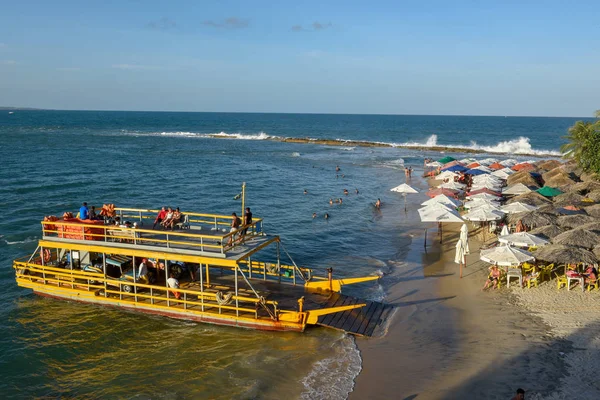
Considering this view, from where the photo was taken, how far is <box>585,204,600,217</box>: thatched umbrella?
2352 centimetres

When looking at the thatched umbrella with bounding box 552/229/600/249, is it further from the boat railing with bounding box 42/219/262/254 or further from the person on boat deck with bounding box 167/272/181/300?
the person on boat deck with bounding box 167/272/181/300

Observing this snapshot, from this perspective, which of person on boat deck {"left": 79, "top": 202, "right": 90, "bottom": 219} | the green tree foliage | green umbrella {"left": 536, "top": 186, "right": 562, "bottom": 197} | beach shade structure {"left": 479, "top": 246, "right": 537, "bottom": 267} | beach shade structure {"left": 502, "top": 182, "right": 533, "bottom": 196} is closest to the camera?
beach shade structure {"left": 479, "top": 246, "right": 537, "bottom": 267}

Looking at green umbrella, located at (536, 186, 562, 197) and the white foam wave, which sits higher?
green umbrella, located at (536, 186, 562, 197)

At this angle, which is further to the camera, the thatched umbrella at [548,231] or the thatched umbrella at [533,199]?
the thatched umbrella at [533,199]

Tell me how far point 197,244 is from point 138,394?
192 inches

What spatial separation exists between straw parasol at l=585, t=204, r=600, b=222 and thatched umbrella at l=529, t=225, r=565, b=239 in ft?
13.7

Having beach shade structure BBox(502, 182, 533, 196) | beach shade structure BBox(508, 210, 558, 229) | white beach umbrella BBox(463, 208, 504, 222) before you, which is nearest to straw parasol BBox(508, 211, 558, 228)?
beach shade structure BBox(508, 210, 558, 229)

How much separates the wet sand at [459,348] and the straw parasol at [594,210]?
8223 millimetres

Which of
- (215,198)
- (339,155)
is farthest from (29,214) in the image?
(339,155)

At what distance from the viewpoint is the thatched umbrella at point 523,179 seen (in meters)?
34.3

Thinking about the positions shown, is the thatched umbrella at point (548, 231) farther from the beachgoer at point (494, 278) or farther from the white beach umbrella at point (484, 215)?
the white beach umbrella at point (484, 215)

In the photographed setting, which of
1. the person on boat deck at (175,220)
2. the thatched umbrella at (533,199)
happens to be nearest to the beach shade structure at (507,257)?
the thatched umbrella at (533,199)

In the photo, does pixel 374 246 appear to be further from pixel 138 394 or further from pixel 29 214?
pixel 29 214

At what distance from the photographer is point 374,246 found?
26.9 m
